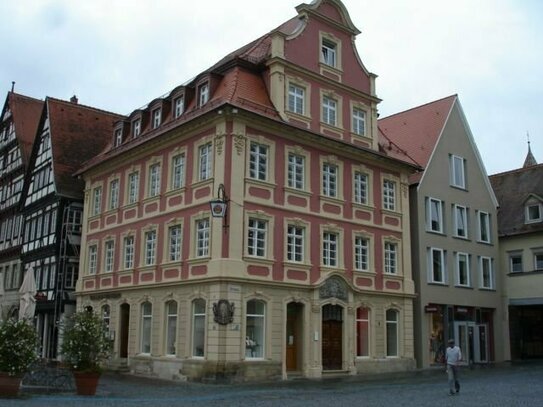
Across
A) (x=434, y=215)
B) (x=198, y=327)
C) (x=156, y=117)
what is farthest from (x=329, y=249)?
(x=156, y=117)

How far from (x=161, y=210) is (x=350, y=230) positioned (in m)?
8.30

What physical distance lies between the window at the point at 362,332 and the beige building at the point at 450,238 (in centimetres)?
417

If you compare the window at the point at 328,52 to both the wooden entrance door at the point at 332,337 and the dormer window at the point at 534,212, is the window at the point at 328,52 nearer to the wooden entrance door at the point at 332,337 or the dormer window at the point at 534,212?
the wooden entrance door at the point at 332,337

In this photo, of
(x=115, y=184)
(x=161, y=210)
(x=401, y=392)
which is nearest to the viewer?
(x=401, y=392)

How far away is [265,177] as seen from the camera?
27.5 meters

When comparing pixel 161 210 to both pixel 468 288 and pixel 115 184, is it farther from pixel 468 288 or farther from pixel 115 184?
pixel 468 288

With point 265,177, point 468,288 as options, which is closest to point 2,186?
point 265,177

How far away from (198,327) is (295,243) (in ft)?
17.1

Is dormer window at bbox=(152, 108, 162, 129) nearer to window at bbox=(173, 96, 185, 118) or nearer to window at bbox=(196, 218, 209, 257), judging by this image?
window at bbox=(173, 96, 185, 118)

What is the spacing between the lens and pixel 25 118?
157 feet

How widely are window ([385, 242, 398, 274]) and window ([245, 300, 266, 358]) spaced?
26.8 feet

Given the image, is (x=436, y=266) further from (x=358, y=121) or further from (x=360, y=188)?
(x=358, y=121)

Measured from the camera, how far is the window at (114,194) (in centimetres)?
3388

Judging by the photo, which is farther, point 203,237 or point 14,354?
point 203,237
